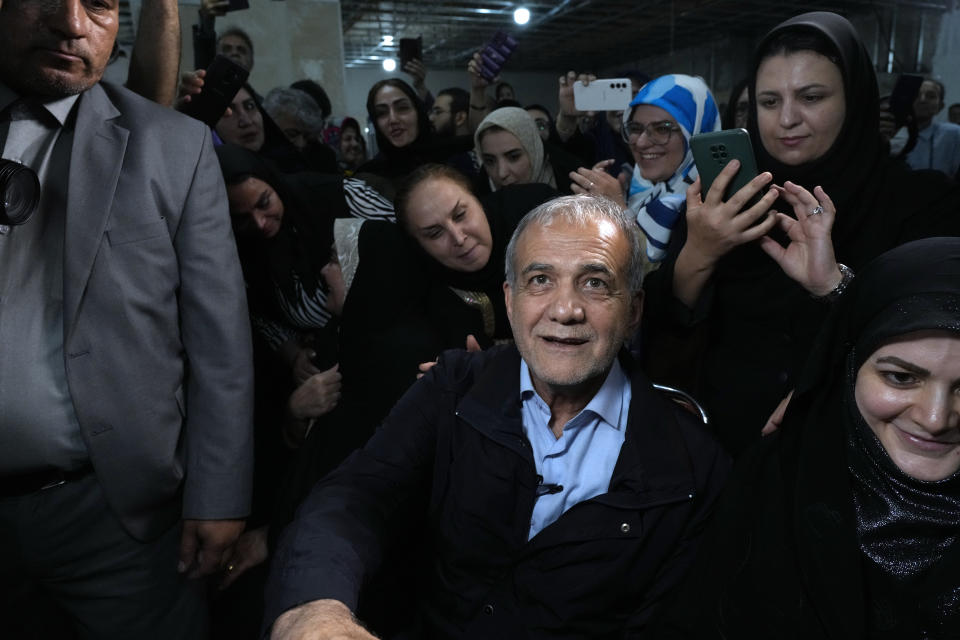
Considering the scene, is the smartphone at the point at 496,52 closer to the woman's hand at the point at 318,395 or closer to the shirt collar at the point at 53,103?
the woman's hand at the point at 318,395

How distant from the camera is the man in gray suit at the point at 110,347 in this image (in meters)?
1.53

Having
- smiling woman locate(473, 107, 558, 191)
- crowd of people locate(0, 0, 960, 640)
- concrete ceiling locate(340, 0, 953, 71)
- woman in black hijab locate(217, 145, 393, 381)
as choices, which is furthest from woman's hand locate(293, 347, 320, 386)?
concrete ceiling locate(340, 0, 953, 71)

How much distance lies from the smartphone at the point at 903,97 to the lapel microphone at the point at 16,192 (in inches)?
194

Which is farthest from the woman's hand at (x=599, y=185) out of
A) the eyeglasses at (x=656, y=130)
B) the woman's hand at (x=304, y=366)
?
the woman's hand at (x=304, y=366)

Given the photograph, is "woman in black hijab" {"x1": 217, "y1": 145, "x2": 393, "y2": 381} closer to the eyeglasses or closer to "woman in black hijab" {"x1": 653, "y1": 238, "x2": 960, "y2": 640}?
the eyeglasses

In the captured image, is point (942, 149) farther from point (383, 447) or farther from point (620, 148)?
point (383, 447)

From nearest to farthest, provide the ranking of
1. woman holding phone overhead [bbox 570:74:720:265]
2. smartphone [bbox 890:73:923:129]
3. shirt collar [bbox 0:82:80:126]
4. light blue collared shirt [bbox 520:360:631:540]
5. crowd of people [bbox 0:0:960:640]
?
1. crowd of people [bbox 0:0:960:640]
2. shirt collar [bbox 0:82:80:126]
3. light blue collared shirt [bbox 520:360:631:540]
4. woman holding phone overhead [bbox 570:74:720:265]
5. smartphone [bbox 890:73:923:129]

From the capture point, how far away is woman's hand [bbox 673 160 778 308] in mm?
1802

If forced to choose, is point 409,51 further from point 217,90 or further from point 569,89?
point 217,90

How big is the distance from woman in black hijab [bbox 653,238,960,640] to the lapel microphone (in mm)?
1739

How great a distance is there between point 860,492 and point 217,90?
2465 mm

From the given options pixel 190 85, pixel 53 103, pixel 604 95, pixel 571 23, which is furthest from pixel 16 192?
pixel 571 23

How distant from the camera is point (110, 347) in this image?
5.20 ft

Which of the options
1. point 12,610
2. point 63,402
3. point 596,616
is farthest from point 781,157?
point 12,610
